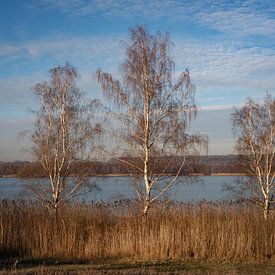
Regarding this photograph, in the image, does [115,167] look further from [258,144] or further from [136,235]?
[258,144]

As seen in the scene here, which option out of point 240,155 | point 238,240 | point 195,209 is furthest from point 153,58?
point 240,155

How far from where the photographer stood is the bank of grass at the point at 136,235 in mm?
11445

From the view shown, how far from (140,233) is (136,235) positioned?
0.60ft

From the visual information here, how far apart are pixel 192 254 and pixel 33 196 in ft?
20.0

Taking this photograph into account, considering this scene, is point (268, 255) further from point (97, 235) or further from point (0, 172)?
point (0, 172)

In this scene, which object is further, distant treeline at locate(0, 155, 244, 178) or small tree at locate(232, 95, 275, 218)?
small tree at locate(232, 95, 275, 218)

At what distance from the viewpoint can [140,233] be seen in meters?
12.0

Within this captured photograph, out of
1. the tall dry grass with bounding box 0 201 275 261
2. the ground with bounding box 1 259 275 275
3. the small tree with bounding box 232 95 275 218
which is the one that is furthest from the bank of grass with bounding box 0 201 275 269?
the small tree with bounding box 232 95 275 218

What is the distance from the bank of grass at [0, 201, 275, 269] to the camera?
11445 mm

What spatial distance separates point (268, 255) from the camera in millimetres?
11453

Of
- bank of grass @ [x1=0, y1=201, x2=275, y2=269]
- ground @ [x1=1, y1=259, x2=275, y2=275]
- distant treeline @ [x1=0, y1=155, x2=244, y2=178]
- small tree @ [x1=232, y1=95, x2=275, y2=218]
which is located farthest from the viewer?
small tree @ [x1=232, y1=95, x2=275, y2=218]

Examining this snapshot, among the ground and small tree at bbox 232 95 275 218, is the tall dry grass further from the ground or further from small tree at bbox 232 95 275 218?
small tree at bbox 232 95 275 218

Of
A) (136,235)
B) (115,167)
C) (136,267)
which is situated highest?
(115,167)

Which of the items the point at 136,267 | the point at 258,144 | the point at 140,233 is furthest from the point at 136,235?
the point at 258,144
